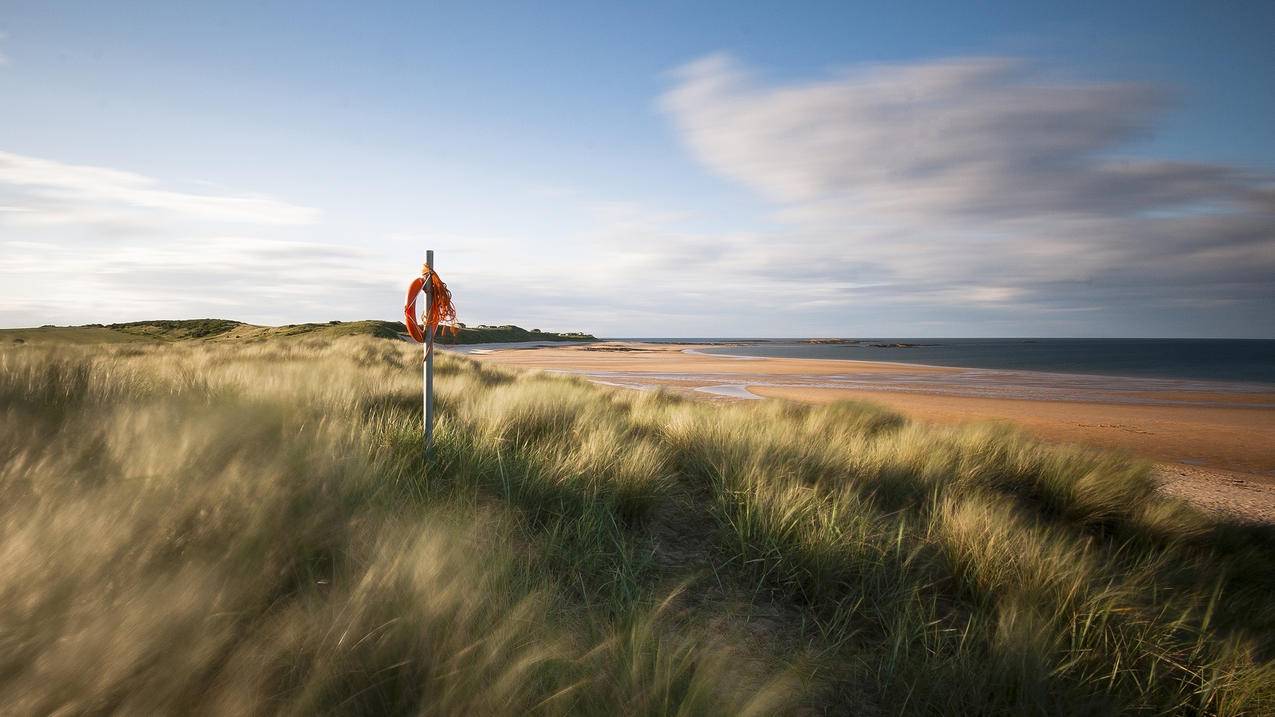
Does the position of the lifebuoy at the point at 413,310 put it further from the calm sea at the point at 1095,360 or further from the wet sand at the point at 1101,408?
the calm sea at the point at 1095,360

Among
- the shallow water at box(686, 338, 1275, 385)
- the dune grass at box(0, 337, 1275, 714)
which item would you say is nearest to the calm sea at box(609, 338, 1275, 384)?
the shallow water at box(686, 338, 1275, 385)

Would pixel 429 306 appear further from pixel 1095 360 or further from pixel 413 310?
A: pixel 1095 360

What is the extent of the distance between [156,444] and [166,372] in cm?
638

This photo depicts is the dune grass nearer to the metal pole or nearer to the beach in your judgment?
the metal pole

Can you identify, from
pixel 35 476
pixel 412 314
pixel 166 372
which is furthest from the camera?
pixel 166 372

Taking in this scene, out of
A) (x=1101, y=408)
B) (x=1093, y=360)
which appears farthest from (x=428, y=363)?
(x=1093, y=360)

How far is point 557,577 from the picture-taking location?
10.1 ft

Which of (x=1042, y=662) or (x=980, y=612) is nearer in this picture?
(x=1042, y=662)

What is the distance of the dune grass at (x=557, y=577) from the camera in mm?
1718

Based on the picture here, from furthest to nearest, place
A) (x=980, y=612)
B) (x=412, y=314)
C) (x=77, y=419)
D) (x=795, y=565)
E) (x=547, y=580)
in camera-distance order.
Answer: (x=412, y=314), (x=77, y=419), (x=795, y=565), (x=980, y=612), (x=547, y=580)

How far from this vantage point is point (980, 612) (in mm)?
3066

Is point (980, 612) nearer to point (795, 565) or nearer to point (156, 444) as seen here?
point (795, 565)

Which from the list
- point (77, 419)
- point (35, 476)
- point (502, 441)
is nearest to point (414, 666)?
point (35, 476)

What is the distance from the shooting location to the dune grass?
172 cm
